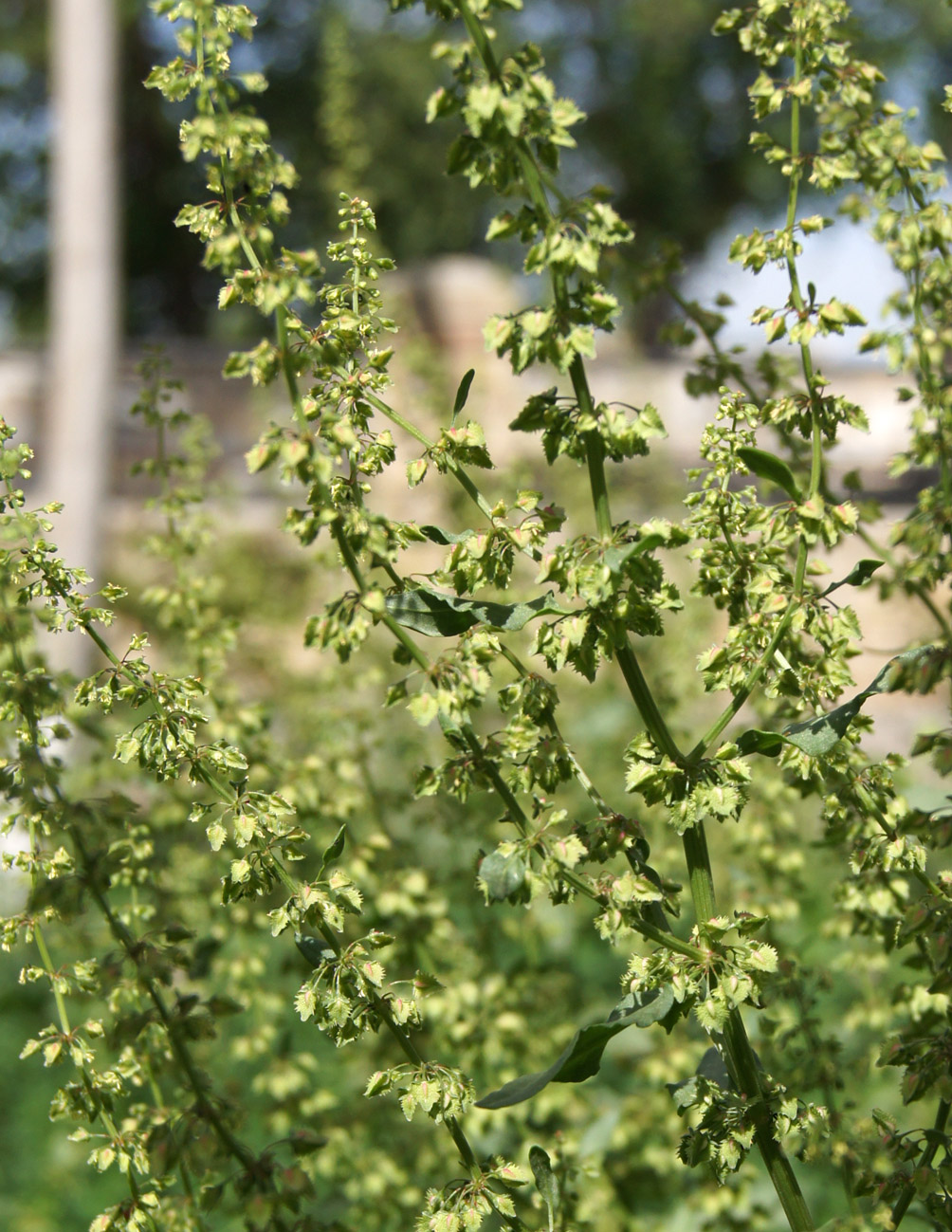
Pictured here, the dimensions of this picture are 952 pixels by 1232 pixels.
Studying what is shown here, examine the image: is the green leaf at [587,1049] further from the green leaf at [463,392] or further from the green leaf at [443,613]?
the green leaf at [463,392]

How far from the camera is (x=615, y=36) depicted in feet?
53.9

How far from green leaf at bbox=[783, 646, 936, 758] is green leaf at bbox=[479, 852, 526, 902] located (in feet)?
0.67

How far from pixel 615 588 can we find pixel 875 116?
631mm

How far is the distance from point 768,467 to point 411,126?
573 inches

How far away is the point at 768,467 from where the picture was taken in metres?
0.80

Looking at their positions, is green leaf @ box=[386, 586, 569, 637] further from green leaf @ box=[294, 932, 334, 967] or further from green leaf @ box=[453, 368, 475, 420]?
green leaf @ box=[294, 932, 334, 967]

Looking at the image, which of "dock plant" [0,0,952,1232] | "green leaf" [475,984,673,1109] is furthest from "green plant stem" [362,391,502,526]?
"green leaf" [475,984,673,1109]

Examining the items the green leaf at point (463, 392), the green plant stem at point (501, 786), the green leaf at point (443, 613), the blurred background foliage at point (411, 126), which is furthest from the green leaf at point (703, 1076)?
the blurred background foliage at point (411, 126)

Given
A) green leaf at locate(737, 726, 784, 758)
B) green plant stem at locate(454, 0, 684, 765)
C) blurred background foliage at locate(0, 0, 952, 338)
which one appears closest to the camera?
green plant stem at locate(454, 0, 684, 765)

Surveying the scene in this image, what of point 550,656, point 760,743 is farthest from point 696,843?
point 550,656

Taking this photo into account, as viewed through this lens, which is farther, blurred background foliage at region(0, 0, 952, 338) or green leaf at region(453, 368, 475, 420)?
blurred background foliage at region(0, 0, 952, 338)

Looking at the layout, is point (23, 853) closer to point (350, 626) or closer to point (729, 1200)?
point (350, 626)

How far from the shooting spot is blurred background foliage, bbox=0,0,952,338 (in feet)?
44.3

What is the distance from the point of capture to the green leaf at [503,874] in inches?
29.2
